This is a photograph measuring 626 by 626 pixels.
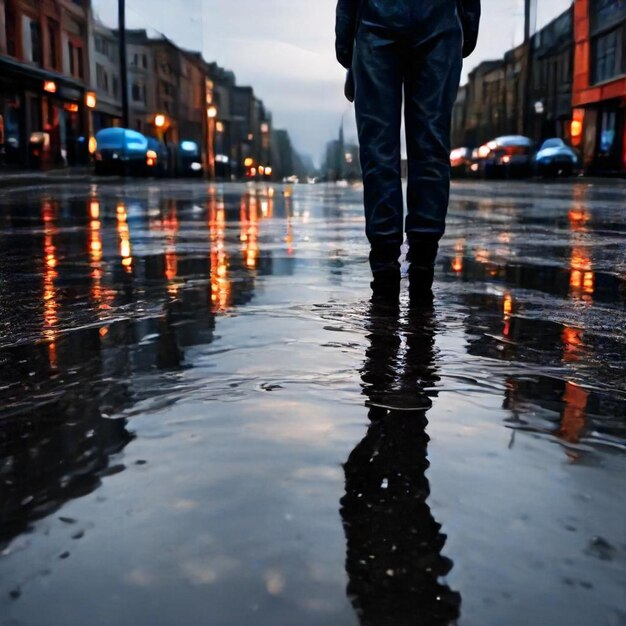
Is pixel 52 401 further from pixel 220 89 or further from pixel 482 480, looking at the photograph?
pixel 220 89

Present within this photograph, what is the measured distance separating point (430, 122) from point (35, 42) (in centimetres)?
2917

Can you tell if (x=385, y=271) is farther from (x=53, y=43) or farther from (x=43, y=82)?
(x=53, y=43)

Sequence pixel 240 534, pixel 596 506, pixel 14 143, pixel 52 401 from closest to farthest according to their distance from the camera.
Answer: pixel 240 534, pixel 596 506, pixel 52 401, pixel 14 143

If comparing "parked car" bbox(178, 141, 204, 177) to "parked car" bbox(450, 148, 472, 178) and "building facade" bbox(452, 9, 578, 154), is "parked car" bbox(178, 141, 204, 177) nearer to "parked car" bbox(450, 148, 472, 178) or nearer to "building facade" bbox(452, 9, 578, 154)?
"parked car" bbox(450, 148, 472, 178)

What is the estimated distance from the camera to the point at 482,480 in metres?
1.08

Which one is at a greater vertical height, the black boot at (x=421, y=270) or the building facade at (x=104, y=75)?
the building facade at (x=104, y=75)

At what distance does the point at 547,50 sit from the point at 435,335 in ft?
137

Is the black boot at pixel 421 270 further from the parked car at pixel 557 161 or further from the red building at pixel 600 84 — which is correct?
the red building at pixel 600 84

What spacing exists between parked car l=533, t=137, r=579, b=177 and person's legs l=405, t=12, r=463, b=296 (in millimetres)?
27299

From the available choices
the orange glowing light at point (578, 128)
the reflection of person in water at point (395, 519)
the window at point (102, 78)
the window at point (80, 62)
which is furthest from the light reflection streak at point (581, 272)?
the window at point (102, 78)

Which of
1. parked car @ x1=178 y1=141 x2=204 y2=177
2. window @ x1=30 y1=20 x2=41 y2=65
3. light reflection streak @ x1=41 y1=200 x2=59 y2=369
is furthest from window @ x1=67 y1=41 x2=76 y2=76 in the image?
light reflection streak @ x1=41 y1=200 x2=59 y2=369

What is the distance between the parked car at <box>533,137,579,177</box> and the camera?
28.9 meters

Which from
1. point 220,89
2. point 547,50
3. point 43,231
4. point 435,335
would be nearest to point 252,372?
point 435,335

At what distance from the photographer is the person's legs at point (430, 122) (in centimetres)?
297
